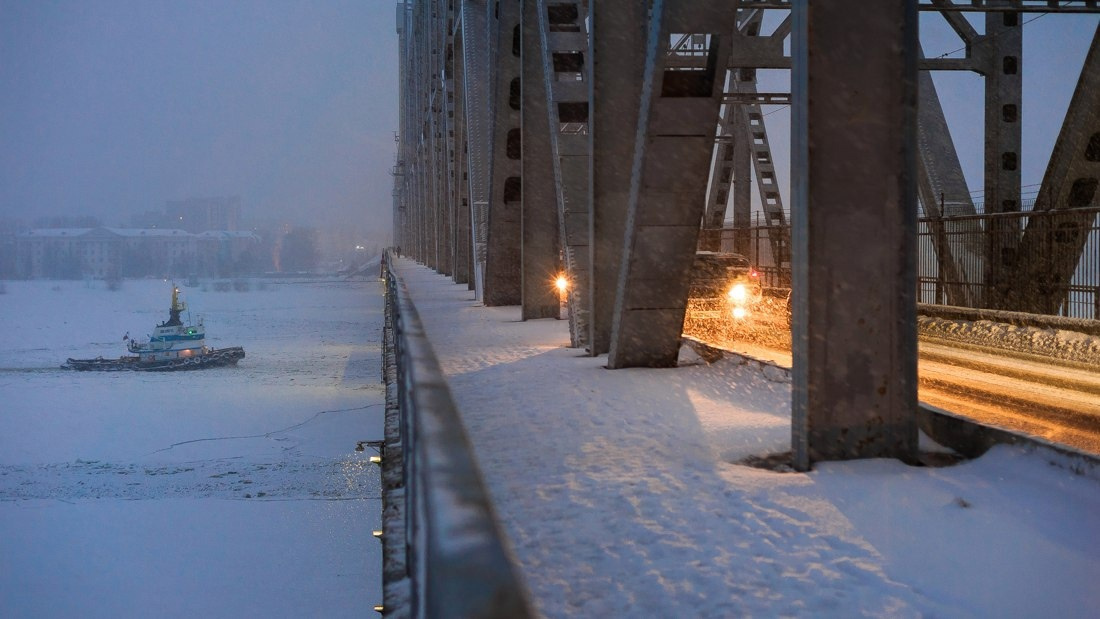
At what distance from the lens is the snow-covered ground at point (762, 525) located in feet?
12.3

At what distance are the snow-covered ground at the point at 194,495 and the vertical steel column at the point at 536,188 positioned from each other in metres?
9.40

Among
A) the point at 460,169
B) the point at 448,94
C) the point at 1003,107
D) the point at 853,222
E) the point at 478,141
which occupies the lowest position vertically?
the point at 853,222

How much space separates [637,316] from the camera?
10.7m

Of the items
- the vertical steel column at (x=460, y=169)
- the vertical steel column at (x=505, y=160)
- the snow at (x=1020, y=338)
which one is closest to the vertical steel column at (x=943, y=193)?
the snow at (x=1020, y=338)

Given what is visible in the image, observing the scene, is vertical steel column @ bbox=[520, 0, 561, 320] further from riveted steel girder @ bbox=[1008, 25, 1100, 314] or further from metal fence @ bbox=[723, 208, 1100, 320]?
riveted steel girder @ bbox=[1008, 25, 1100, 314]

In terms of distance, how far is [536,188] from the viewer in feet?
57.6

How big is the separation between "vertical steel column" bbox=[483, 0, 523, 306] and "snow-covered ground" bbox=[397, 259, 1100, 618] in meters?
13.0

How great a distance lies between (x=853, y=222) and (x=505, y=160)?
15.2 m

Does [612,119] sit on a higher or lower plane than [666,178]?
higher

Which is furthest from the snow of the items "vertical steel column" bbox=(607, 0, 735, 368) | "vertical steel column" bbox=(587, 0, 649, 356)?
"vertical steel column" bbox=(587, 0, 649, 356)

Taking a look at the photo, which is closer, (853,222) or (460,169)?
(853,222)

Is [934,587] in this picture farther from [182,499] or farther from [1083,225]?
[182,499]

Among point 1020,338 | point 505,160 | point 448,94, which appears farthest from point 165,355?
point 1020,338

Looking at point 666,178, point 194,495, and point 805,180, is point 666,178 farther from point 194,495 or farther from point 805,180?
point 194,495
